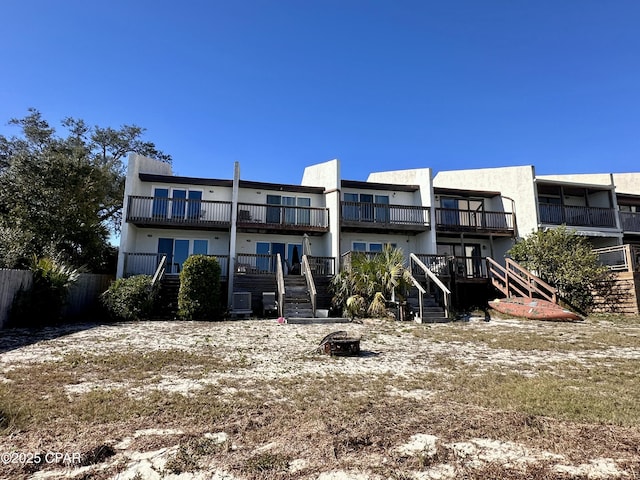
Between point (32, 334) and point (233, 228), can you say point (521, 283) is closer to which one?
point (233, 228)

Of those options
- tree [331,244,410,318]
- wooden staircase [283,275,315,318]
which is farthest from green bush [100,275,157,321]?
tree [331,244,410,318]

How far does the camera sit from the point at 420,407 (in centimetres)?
434

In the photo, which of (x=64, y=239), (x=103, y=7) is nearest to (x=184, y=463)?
(x=103, y=7)

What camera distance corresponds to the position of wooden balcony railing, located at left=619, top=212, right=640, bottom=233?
68.0 feet

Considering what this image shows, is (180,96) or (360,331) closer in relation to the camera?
(360,331)

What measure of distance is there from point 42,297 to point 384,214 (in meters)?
15.0

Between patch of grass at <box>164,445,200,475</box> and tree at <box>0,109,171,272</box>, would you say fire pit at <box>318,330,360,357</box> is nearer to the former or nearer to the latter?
patch of grass at <box>164,445,200,475</box>

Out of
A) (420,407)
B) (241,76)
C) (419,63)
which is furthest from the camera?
(419,63)

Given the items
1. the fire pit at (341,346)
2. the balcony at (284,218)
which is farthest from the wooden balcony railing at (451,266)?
the fire pit at (341,346)

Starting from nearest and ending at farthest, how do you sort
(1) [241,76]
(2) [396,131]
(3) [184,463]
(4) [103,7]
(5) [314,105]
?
(3) [184,463], (4) [103,7], (1) [241,76], (5) [314,105], (2) [396,131]

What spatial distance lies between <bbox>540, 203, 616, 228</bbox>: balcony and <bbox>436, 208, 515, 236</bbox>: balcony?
7.04 ft

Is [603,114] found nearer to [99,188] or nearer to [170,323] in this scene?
[170,323]

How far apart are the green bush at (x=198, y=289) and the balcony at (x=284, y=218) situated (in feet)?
16.0

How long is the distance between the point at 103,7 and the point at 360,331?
1288cm
